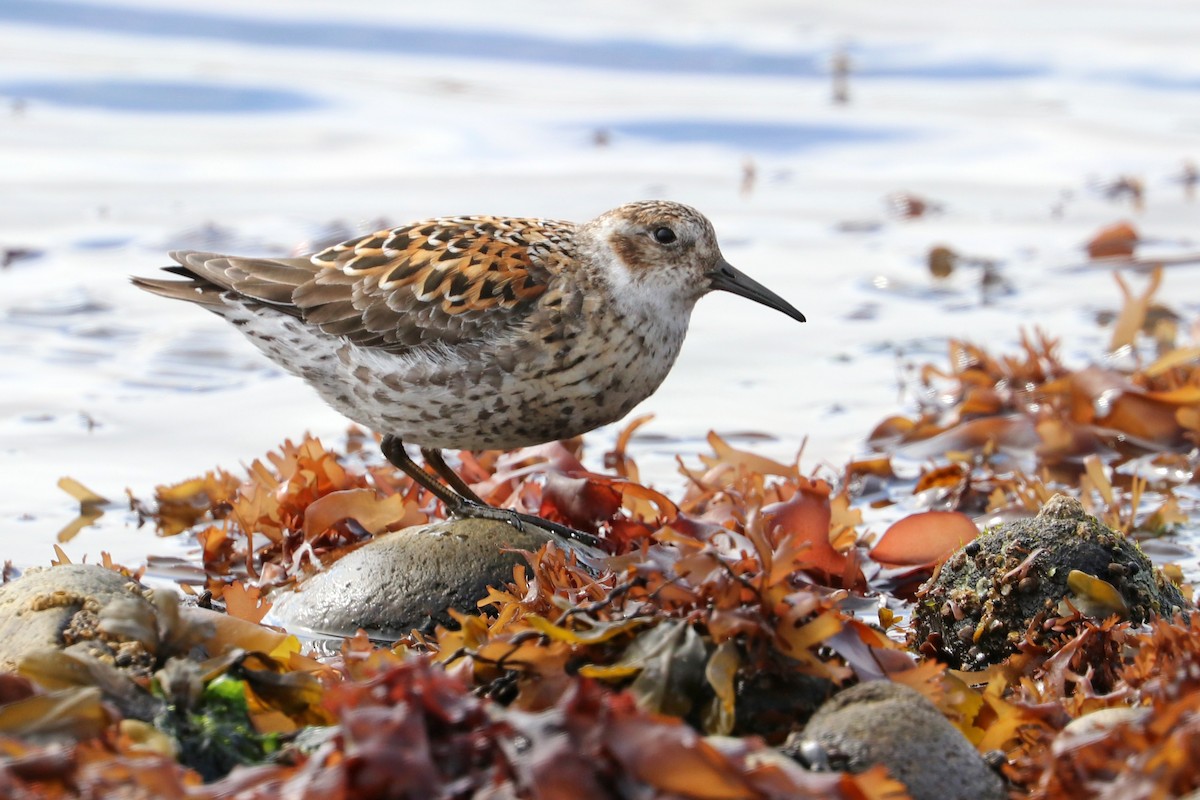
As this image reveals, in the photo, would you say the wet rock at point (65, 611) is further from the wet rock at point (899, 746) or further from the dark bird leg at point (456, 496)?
the wet rock at point (899, 746)

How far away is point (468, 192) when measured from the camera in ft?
31.8

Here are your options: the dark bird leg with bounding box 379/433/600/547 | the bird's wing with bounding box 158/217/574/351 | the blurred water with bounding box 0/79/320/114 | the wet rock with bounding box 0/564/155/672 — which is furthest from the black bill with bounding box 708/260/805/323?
the blurred water with bounding box 0/79/320/114

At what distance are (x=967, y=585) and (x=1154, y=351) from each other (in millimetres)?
3806

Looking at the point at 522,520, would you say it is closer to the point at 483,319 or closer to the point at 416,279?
the point at 483,319

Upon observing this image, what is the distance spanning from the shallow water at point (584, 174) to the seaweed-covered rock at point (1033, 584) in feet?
3.92

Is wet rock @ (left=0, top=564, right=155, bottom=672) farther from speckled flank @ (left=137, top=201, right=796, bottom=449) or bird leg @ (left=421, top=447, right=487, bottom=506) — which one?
bird leg @ (left=421, top=447, right=487, bottom=506)

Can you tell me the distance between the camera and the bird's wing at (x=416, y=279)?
182 inches

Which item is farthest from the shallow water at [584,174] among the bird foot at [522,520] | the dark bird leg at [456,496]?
the bird foot at [522,520]

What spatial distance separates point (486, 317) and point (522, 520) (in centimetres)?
60

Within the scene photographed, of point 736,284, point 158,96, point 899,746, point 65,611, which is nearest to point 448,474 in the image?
point 736,284

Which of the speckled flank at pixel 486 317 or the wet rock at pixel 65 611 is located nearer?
the wet rock at pixel 65 611

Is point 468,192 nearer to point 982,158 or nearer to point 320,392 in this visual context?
point 982,158

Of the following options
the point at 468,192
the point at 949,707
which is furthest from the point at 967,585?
the point at 468,192

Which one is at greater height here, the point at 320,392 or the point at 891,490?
the point at 320,392
